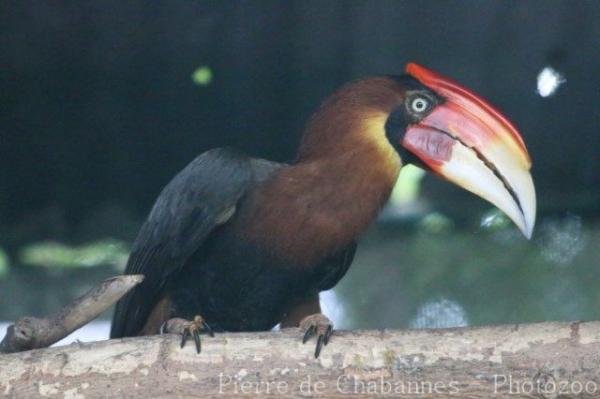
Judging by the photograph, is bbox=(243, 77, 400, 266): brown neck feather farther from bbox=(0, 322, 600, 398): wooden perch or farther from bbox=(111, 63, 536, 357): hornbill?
bbox=(0, 322, 600, 398): wooden perch

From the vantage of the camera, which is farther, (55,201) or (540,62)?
(55,201)

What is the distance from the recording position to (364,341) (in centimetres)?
276

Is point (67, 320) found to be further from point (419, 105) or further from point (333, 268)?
point (419, 105)

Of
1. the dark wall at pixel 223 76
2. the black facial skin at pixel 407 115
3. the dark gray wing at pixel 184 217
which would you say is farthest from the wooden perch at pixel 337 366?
the dark wall at pixel 223 76

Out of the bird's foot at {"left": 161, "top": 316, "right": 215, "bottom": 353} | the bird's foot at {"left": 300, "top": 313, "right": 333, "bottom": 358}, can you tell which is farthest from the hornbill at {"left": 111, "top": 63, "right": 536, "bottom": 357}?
the bird's foot at {"left": 300, "top": 313, "right": 333, "bottom": 358}

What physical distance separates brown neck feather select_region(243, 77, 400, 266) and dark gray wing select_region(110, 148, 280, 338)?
0.07 m

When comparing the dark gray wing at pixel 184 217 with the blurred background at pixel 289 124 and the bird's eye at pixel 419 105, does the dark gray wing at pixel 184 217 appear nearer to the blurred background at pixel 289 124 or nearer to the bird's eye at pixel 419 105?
the bird's eye at pixel 419 105

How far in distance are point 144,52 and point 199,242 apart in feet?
3.23

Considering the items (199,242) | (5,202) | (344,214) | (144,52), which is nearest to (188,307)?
(199,242)

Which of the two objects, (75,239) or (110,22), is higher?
(110,22)

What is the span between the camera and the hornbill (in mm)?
3270

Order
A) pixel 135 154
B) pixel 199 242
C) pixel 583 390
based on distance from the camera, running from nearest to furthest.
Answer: pixel 583 390 < pixel 199 242 < pixel 135 154

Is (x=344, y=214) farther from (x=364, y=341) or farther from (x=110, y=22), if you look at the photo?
(x=110, y=22)

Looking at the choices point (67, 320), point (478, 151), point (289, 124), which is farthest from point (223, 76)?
point (67, 320)
